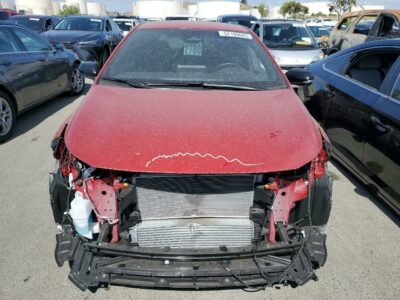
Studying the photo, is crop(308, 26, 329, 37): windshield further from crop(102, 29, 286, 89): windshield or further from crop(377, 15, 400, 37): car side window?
crop(102, 29, 286, 89): windshield

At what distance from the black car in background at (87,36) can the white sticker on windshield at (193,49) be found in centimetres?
612

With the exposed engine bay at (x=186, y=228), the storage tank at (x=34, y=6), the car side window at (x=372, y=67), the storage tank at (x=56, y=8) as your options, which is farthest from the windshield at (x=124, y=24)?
the storage tank at (x=56, y=8)

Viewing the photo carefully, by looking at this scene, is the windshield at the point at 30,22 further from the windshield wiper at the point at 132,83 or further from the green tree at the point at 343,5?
the green tree at the point at 343,5

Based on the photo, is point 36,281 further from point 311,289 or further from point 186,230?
point 311,289

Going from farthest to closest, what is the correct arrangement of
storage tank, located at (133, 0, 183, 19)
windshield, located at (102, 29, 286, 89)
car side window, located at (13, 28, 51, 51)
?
storage tank, located at (133, 0, 183, 19) < car side window, located at (13, 28, 51, 51) < windshield, located at (102, 29, 286, 89)

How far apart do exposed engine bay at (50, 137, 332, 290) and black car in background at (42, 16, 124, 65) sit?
24.0ft

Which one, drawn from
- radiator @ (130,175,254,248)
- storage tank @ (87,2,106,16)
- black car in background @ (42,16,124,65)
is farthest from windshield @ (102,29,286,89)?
storage tank @ (87,2,106,16)

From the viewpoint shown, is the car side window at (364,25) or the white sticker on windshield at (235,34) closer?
the white sticker on windshield at (235,34)

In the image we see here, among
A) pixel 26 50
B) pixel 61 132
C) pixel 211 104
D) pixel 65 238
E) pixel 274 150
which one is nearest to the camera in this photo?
pixel 274 150

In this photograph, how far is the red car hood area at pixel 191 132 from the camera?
72.9 inches

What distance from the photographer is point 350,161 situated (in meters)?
A: 3.62

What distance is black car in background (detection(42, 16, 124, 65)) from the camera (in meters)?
8.82

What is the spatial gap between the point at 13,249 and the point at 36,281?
0.47 metres

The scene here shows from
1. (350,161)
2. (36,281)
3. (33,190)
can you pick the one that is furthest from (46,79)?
(350,161)
